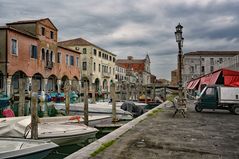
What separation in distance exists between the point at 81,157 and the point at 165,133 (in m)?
3.98

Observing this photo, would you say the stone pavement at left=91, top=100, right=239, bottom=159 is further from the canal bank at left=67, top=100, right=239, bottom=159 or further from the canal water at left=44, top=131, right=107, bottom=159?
the canal water at left=44, top=131, right=107, bottom=159

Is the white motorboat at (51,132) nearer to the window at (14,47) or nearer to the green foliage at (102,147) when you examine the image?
the green foliage at (102,147)

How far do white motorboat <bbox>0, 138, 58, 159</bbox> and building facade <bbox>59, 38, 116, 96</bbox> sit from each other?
47671 mm

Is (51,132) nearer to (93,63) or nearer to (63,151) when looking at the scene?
(63,151)

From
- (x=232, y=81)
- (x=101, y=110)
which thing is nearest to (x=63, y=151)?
(x=101, y=110)

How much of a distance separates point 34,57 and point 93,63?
23803 millimetres

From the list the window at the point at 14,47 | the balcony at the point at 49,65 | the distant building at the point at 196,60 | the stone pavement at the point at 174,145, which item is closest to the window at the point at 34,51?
the balcony at the point at 49,65

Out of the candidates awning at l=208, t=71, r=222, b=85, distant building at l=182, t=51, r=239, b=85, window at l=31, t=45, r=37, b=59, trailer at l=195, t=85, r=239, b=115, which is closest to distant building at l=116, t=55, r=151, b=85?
distant building at l=182, t=51, r=239, b=85

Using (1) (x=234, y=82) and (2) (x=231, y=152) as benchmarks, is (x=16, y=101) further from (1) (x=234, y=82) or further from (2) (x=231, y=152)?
(2) (x=231, y=152)

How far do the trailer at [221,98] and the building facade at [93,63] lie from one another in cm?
3996

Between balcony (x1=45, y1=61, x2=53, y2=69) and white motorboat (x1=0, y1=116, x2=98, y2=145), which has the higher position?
balcony (x1=45, y1=61, x2=53, y2=69)

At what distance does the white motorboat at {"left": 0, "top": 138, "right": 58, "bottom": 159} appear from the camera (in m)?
6.53

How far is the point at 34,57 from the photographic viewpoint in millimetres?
37406

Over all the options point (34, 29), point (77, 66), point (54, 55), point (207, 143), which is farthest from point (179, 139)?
point (77, 66)
